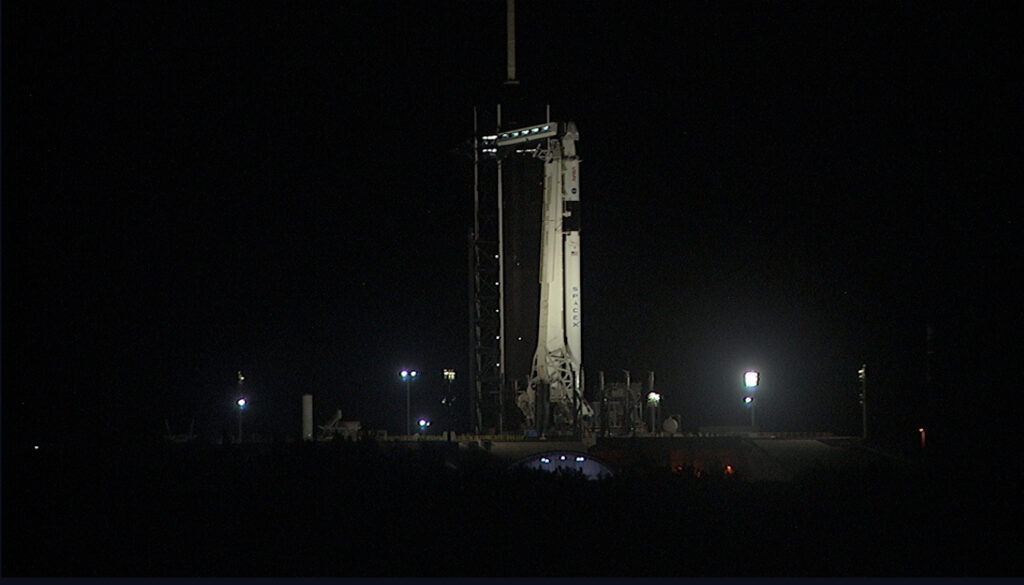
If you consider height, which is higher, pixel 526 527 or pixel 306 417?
pixel 306 417

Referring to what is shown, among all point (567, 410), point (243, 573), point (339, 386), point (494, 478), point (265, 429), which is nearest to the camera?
point (243, 573)

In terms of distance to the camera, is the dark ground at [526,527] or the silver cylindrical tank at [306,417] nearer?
the dark ground at [526,527]

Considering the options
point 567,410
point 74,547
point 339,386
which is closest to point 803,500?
point 74,547

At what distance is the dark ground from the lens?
11.2m

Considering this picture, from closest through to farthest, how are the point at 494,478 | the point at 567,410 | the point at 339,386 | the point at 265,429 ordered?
the point at 494,478, the point at 567,410, the point at 265,429, the point at 339,386

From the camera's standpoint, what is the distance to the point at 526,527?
11.6m

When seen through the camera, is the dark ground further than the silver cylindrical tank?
No

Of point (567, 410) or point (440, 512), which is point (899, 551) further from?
point (567, 410)

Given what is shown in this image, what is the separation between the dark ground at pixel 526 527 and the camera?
1123 centimetres

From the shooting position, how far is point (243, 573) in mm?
11266

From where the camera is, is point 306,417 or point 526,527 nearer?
point 526,527

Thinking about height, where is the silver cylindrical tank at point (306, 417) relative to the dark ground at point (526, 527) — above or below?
above

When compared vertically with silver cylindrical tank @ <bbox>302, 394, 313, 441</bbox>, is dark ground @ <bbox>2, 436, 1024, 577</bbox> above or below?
below

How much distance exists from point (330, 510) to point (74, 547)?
260 centimetres
